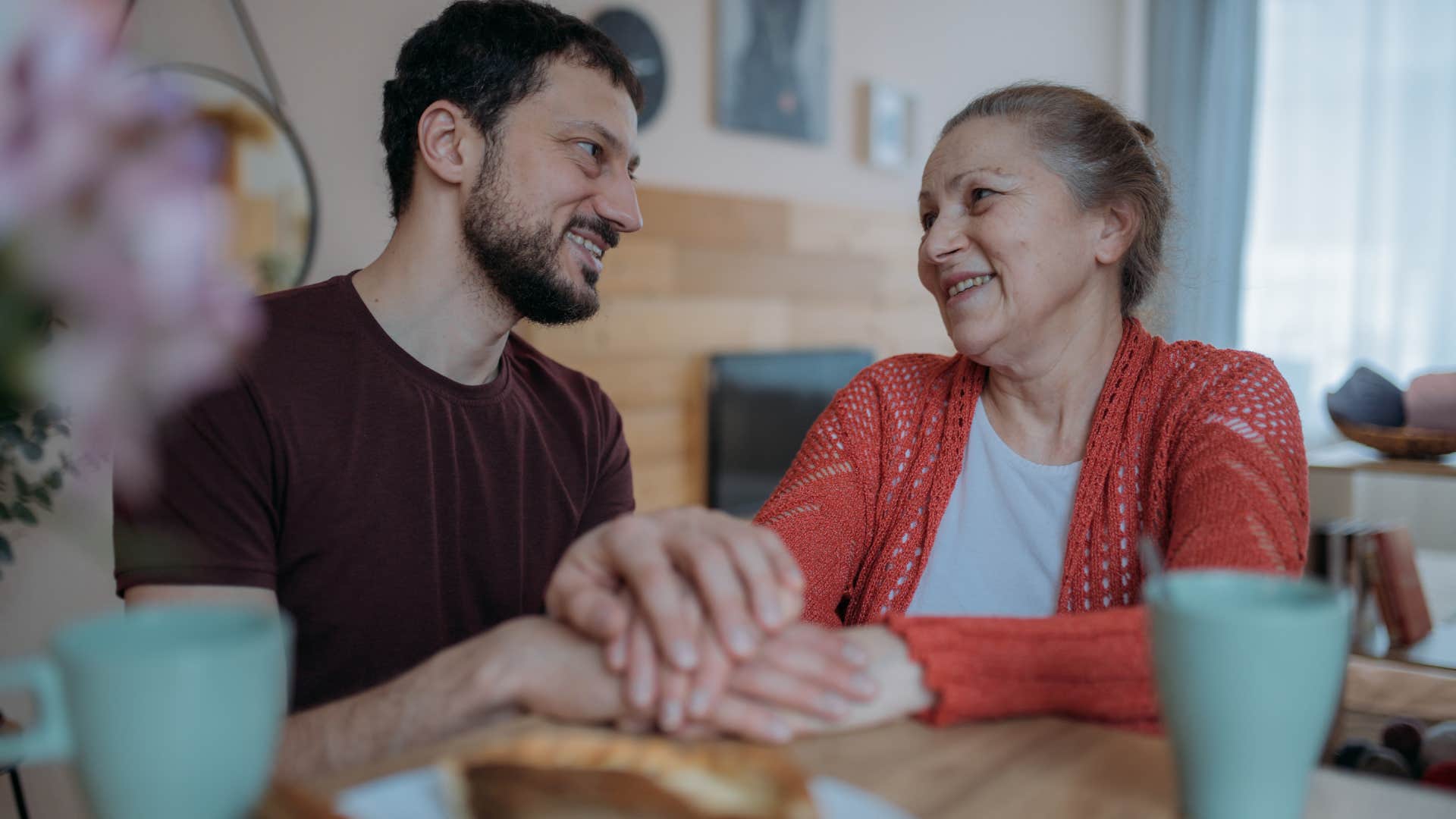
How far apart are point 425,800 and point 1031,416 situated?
1.07m

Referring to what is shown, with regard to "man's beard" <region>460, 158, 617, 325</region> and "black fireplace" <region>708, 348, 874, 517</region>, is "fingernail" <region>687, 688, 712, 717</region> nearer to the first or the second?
"man's beard" <region>460, 158, 617, 325</region>

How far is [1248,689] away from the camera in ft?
1.40

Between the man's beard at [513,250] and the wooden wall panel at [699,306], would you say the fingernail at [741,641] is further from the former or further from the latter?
the wooden wall panel at [699,306]

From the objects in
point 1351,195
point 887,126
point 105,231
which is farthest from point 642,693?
point 1351,195

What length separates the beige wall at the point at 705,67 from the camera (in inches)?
95.6

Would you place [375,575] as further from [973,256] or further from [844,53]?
[844,53]

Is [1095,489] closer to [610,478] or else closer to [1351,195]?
[610,478]

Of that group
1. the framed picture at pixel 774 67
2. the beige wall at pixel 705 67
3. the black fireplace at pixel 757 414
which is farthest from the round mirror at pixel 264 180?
the framed picture at pixel 774 67

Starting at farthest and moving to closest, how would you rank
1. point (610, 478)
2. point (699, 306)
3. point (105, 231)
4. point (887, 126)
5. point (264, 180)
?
point (887, 126) → point (699, 306) → point (264, 180) → point (610, 478) → point (105, 231)

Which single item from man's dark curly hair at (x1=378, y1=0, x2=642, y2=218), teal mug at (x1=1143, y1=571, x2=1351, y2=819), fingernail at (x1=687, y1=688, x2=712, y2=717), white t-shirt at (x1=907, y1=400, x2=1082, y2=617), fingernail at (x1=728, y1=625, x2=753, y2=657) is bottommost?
white t-shirt at (x1=907, y1=400, x2=1082, y2=617)

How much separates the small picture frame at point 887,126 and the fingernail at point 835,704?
147 inches

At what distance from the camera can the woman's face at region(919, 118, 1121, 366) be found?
4.52 ft

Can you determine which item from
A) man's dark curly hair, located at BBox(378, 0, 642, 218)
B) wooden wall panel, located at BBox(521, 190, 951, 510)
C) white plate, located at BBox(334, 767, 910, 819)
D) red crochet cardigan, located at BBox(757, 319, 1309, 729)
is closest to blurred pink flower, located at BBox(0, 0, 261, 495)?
white plate, located at BBox(334, 767, 910, 819)

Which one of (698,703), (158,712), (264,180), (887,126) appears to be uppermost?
(887,126)
